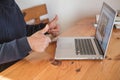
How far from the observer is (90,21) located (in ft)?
4.96

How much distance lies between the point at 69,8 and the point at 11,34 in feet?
2.75

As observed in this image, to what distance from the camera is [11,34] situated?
1013 millimetres

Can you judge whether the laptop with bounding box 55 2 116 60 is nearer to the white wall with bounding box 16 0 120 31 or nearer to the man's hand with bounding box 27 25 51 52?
the man's hand with bounding box 27 25 51 52

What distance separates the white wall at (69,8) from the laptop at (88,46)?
0.67 meters

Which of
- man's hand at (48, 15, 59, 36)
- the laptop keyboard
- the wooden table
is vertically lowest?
the wooden table

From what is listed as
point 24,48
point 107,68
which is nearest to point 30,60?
point 24,48

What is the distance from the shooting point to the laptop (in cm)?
83

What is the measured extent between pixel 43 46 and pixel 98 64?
263mm

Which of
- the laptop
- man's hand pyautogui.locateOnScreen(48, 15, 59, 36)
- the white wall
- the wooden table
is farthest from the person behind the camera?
the white wall

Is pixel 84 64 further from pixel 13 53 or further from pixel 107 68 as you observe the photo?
pixel 13 53

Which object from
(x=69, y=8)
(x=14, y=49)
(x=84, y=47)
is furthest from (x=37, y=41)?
(x=69, y=8)

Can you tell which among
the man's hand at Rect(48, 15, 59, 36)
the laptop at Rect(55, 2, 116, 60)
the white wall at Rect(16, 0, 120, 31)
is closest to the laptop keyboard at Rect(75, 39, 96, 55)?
the laptop at Rect(55, 2, 116, 60)

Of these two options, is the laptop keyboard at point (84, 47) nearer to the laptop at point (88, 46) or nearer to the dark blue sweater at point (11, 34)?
the laptop at point (88, 46)

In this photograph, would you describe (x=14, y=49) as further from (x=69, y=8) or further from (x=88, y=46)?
(x=69, y=8)
